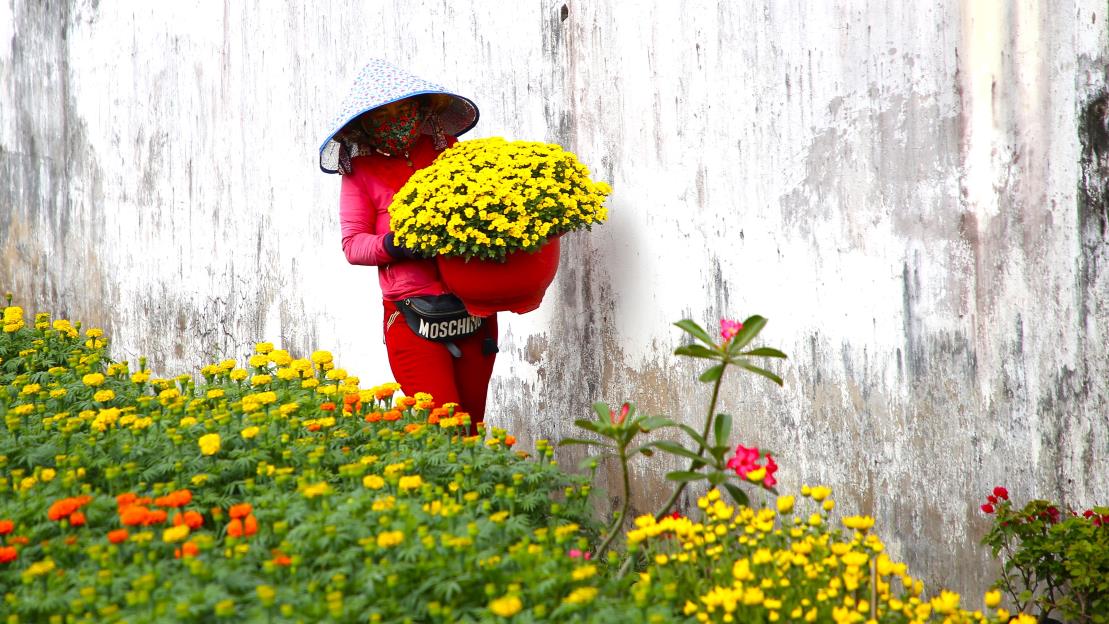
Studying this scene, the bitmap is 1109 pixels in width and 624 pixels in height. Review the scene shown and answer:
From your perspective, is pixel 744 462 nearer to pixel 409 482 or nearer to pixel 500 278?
pixel 409 482

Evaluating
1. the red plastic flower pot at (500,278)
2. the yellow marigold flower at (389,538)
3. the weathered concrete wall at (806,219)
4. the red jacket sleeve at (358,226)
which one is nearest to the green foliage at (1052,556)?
the weathered concrete wall at (806,219)

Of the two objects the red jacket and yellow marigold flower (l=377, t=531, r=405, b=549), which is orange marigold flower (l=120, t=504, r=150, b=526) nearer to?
yellow marigold flower (l=377, t=531, r=405, b=549)

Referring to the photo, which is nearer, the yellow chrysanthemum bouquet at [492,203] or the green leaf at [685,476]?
the green leaf at [685,476]

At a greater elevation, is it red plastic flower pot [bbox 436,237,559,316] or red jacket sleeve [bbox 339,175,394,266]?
red jacket sleeve [bbox 339,175,394,266]

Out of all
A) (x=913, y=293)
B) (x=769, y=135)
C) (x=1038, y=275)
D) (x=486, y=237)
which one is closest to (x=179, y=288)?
(x=486, y=237)

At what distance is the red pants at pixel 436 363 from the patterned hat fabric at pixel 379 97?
624 mm

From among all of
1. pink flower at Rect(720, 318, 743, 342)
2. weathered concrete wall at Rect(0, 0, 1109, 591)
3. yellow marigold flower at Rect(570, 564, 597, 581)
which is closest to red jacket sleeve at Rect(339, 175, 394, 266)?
weathered concrete wall at Rect(0, 0, 1109, 591)

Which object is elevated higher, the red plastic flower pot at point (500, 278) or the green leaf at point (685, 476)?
the red plastic flower pot at point (500, 278)

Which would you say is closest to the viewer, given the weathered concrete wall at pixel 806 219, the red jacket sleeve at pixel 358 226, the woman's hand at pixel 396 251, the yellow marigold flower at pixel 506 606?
the yellow marigold flower at pixel 506 606

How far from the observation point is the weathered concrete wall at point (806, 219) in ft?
10.4

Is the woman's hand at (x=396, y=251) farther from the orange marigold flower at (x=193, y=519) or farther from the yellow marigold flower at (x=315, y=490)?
the orange marigold flower at (x=193, y=519)

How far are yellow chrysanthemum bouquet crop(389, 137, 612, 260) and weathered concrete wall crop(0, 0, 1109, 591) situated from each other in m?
0.53

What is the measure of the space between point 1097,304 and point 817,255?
2.89 feet

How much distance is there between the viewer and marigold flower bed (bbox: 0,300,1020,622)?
2195 mm
